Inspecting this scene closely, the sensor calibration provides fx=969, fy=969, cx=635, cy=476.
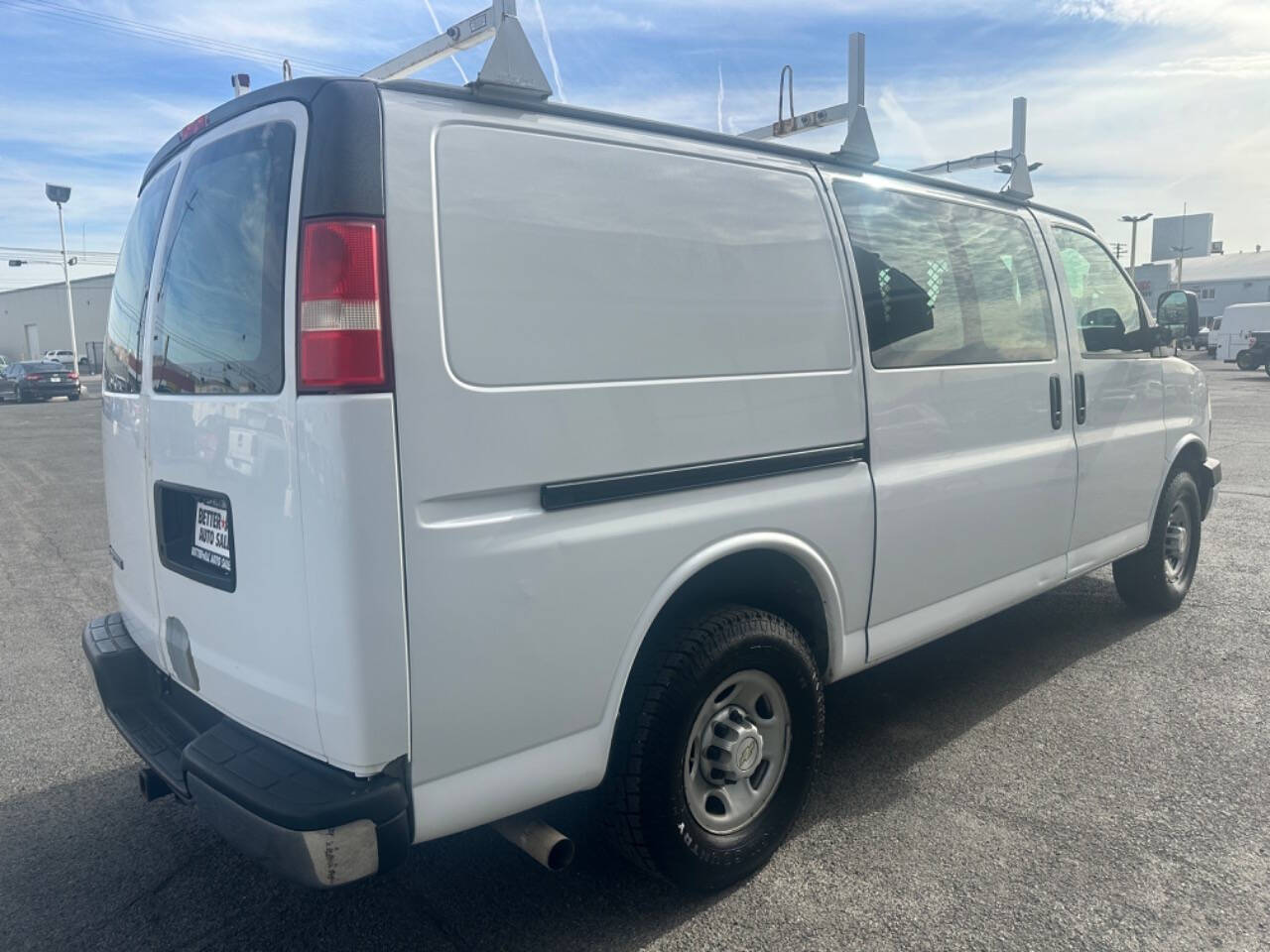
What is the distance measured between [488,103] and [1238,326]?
133ft

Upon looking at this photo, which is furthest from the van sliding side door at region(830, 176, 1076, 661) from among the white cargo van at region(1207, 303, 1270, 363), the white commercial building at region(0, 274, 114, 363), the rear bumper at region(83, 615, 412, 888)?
the white commercial building at region(0, 274, 114, 363)

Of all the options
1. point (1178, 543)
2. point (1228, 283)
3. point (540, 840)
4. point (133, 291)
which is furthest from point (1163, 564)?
point (1228, 283)

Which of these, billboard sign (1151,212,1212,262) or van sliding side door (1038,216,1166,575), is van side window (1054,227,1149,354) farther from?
billboard sign (1151,212,1212,262)

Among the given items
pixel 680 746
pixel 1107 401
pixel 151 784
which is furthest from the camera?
pixel 1107 401

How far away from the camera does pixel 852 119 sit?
3.50 meters

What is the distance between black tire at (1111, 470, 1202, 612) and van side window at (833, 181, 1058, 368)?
1645 millimetres

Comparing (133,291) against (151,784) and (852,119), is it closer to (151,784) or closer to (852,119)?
(151,784)

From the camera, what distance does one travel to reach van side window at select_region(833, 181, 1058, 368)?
3.34 metres

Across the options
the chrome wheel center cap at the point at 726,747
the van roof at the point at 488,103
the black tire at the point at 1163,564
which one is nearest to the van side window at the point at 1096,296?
the black tire at the point at 1163,564

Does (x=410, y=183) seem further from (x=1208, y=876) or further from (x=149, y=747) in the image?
(x=1208, y=876)

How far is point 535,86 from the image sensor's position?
7.98ft

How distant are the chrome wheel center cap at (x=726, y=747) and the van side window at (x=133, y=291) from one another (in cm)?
195

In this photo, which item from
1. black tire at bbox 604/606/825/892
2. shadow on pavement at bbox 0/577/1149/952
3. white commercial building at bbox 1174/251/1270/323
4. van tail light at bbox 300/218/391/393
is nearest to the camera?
van tail light at bbox 300/218/391/393

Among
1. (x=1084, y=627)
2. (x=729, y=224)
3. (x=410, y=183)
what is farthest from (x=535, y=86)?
(x=1084, y=627)
